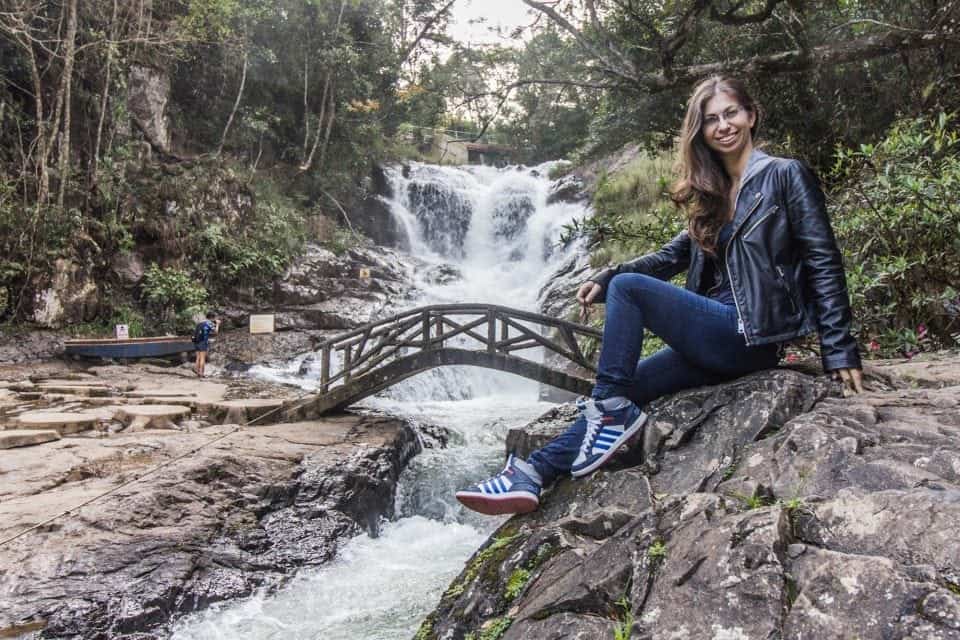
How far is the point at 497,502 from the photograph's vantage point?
2119 millimetres

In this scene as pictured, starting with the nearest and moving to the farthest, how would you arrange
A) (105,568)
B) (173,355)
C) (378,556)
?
(105,568) < (378,556) < (173,355)

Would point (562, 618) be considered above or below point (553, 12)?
below

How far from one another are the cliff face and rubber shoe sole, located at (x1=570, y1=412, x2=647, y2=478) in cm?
5

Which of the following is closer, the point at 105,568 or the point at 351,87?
the point at 105,568

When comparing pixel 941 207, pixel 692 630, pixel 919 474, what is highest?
pixel 941 207

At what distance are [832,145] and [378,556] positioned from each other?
7.07 m

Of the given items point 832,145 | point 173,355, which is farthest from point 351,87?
point 832,145

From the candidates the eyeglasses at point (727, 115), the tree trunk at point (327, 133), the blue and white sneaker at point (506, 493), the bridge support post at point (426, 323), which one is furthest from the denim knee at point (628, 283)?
the tree trunk at point (327, 133)

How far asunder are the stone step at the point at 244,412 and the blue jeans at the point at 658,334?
18.2ft

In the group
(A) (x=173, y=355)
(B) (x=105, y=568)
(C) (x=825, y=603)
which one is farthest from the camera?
(A) (x=173, y=355)

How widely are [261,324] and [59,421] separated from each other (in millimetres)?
6868

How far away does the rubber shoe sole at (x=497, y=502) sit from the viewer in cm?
210

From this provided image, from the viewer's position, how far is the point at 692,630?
1.19 meters

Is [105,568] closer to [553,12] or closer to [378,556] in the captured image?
[378,556]
